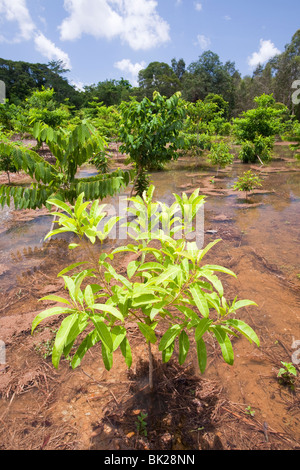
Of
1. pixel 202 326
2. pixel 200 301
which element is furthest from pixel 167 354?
pixel 200 301

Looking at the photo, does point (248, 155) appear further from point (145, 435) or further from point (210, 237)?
point (145, 435)

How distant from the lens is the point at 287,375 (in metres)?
2.11

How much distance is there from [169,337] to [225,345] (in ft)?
1.03

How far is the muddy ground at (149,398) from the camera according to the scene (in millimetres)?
1659

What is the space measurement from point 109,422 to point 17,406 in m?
0.80

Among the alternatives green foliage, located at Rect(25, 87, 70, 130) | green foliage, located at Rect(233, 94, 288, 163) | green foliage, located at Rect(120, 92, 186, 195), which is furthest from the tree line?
green foliage, located at Rect(120, 92, 186, 195)

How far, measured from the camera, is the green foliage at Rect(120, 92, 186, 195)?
487 centimetres

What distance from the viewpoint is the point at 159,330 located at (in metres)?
2.70

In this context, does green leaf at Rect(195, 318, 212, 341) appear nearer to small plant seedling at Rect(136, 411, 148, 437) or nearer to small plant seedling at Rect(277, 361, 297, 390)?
small plant seedling at Rect(136, 411, 148, 437)

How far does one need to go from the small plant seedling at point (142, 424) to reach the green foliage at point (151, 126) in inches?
184

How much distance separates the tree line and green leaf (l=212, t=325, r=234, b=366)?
39.5 meters

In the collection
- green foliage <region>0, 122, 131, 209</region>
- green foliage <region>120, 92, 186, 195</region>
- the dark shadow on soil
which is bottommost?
the dark shadow on soil

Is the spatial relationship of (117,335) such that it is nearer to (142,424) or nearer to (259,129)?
(142,424)
